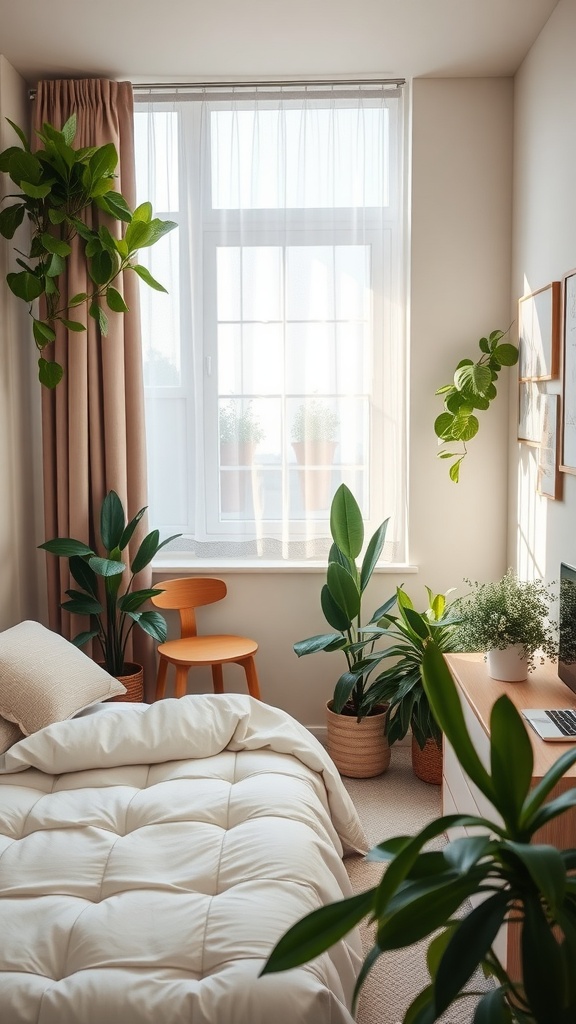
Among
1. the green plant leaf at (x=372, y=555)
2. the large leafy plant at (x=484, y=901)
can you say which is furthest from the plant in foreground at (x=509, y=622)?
the large leafy plant at (x=484, y=901)

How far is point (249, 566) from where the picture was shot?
379 cm

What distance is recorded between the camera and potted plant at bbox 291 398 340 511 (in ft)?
12.4

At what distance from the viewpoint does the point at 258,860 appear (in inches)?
73.9

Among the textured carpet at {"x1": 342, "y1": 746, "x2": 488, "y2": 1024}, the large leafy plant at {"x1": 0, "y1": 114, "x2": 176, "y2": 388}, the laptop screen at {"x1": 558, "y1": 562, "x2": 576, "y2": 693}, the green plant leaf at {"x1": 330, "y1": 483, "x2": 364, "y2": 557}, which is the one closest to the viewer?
the textured carpet at {"x1": 342, "y1": 746, "x2": 488, "y2": 1024}

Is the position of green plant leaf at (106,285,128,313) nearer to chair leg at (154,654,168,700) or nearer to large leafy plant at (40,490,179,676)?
large leafy plant at (40,490,179,676)

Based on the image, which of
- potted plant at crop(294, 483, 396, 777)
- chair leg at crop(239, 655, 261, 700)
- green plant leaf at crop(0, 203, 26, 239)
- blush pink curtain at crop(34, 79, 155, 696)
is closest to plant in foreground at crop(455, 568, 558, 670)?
potted plant at crop(294, 483, 396, 777)

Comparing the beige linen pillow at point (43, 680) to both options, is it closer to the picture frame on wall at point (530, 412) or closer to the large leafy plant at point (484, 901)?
the large leafy plant at point (484, 901)

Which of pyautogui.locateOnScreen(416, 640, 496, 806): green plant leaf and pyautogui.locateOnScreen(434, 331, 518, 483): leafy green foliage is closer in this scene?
pyautogui.locateOnScreen(416, 640, 496, 806): green plant leaf

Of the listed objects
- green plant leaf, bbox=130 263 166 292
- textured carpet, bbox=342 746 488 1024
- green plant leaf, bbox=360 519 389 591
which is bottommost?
textured carpet, bbox=342 746 488 1024

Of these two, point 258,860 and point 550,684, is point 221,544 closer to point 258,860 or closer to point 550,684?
point 550,684

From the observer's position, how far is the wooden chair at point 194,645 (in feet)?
11.2

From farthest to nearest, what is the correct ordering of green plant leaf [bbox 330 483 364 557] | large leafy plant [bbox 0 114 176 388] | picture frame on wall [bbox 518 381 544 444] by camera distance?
green plant leaf [bbox 330 483 364 557], large leafy plant [bbox 0 114 176 388], picture frame on wall [bbox 518 381 544 444]

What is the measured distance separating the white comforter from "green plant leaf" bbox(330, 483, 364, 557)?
39.0 inches

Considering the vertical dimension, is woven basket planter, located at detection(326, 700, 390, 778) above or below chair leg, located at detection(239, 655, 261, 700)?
below
